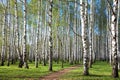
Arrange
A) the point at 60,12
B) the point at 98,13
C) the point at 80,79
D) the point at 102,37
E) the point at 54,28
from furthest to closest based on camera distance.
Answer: the point at 102,37
the point at 98,13
the point at 54,28
the point at 60,12
the point at 80,79

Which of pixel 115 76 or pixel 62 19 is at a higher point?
pixel 62 19

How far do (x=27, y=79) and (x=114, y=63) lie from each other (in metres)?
5.92

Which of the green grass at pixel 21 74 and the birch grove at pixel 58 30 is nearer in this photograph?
the green grass at pixel 21 74

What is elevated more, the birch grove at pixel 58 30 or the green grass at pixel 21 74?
the birch grove at pixel 58 30

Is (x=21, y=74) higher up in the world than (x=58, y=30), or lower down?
lower down

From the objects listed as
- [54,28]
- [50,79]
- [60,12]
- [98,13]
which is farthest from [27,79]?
[98,13]

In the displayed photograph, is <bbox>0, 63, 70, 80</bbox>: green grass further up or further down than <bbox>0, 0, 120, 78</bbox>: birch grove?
further down

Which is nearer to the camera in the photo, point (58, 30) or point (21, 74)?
point (21, 74)

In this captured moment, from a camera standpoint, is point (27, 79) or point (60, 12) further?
point (60, 12)

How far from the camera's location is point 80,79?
16734 mm

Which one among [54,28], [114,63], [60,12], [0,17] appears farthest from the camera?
[54,28]

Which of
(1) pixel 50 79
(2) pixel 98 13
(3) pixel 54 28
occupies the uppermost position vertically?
(2) pixel 98 13

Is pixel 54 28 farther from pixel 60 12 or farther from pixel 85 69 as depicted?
pixel 85 69

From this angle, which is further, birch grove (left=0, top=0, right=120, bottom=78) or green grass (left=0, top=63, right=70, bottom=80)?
birch grove (left=0, top=0, right=120, bottom=78)
